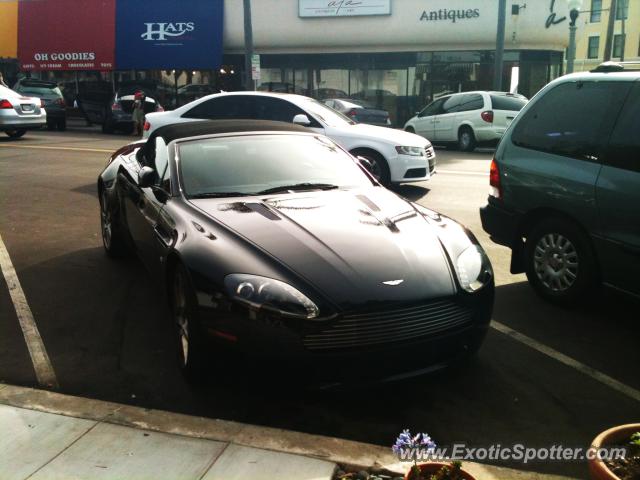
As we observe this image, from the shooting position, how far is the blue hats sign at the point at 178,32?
26.8 m

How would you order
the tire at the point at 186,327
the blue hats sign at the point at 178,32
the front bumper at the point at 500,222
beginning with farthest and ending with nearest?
the blue hats sign at the point at 178,32 → the front bumper at the point at 500,222 → the tire at the point at 186,327

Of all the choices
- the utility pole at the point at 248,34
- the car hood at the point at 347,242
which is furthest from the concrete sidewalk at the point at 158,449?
the utility pole at the point at 248,34

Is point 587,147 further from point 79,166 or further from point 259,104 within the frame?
point 79,166

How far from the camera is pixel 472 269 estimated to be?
3.73 metres

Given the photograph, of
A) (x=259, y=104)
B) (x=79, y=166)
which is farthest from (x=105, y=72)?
(x=259, y=104)

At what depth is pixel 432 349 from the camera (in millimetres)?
3334

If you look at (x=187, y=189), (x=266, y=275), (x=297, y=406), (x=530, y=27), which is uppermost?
(x=530, y=27)

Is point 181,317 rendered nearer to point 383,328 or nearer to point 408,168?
point 383,328

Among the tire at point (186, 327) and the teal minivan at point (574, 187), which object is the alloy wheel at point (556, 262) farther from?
the tire at point (186, 327)

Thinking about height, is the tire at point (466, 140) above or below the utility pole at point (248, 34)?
below

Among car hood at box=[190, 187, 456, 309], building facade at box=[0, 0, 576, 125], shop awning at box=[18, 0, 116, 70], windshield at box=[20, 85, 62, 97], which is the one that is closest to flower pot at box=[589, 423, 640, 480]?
car hood at box=[190, 187, 456, 309]

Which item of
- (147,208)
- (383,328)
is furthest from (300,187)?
(383,328)

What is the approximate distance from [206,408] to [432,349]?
123 cm

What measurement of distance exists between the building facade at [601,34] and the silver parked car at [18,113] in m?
51.9
